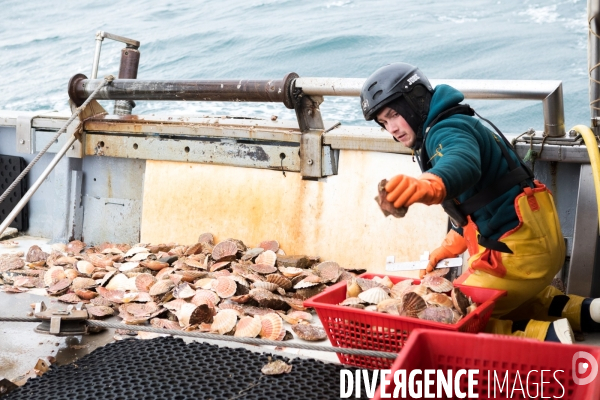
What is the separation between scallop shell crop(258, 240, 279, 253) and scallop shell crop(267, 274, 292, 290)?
44cm

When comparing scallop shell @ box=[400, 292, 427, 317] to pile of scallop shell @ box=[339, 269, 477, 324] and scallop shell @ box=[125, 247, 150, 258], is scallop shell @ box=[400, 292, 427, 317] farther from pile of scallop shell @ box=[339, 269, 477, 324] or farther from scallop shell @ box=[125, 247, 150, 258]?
scallop shell @ box=[125, 247, 150, 258]

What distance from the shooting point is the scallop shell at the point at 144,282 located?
10.7 ft

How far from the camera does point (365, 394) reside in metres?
2.13

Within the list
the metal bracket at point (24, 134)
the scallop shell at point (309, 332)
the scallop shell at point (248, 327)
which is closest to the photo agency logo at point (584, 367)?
the scallop shell at point (309, 332)

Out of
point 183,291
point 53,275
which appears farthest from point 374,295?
point 53,275

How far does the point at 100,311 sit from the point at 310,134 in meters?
1.46

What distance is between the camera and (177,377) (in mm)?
2234

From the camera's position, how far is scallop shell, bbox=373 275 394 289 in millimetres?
2719

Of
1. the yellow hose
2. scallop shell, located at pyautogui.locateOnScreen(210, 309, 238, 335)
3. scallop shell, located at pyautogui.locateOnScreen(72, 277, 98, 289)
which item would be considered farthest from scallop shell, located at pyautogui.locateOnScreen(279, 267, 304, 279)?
the yellow hose

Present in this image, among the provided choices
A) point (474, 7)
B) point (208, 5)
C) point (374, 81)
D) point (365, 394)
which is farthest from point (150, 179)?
point (208, 5)

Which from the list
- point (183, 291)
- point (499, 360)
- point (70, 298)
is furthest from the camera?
point (70, 298)

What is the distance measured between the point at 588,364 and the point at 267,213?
2.45 meters

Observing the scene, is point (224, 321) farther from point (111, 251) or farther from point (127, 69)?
point (127, 69)

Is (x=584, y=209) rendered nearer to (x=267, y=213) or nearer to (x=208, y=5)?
(x=267, y=213)
